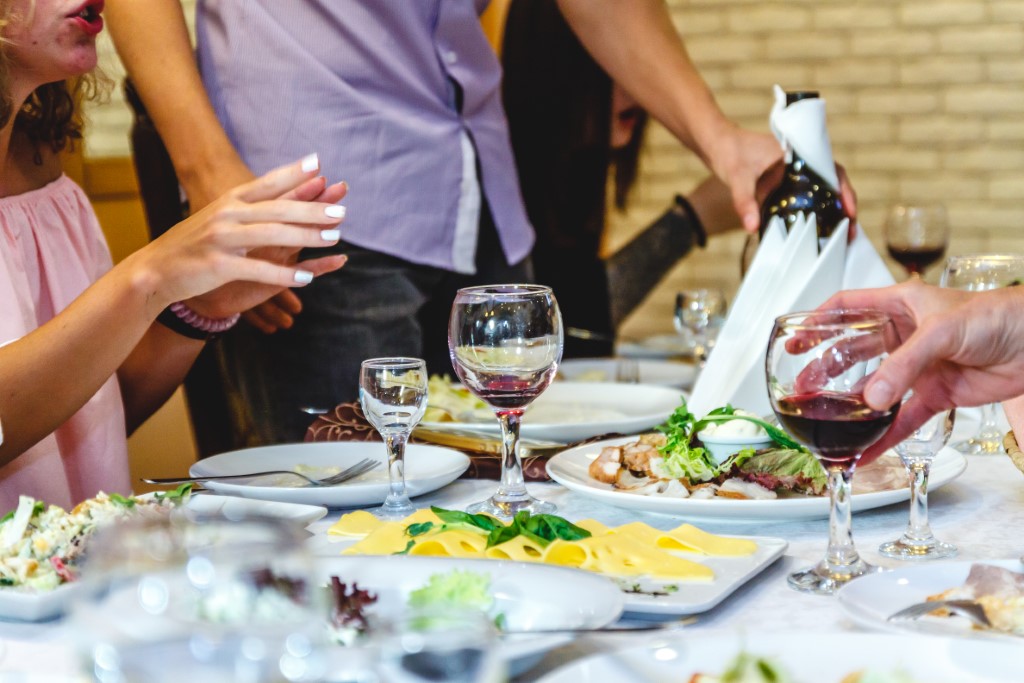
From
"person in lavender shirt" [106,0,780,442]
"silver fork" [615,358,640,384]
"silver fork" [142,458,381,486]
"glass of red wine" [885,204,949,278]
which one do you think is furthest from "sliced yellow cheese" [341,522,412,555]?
"glass of red wine" [885,204,949,278]

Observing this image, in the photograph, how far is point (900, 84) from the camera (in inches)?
147

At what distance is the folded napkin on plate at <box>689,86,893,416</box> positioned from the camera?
4.29 feet

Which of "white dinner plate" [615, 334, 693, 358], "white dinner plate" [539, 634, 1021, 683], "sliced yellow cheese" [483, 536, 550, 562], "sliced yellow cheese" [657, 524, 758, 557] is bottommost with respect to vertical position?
"white dinner plate" [615, 334, 693, 358]

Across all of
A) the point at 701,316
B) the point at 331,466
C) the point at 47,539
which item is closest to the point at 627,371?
the point at 701,316

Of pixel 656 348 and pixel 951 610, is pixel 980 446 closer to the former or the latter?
pixel 951 610

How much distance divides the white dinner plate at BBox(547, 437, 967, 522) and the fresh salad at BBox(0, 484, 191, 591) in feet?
1.26

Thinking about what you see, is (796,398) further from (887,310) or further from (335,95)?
(335,95)

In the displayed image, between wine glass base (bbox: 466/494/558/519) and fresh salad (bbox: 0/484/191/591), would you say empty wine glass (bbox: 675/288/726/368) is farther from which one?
fresh salad (bbox: 0/484/191/591)

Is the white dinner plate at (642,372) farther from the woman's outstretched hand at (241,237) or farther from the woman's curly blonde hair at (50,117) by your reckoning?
the woman's curly blonde hair at (50,117)

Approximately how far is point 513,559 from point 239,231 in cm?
57

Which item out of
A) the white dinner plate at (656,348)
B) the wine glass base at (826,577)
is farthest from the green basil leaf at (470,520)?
the white dinner plate at (656,348)

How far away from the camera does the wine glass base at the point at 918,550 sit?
0.89 metres

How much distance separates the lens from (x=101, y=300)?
1244 millimetres

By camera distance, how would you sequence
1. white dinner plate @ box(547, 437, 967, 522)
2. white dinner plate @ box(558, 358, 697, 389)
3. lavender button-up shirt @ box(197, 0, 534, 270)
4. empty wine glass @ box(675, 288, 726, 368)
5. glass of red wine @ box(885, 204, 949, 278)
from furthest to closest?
1. glass of red wine @ box(885, 204, 949, 278)
2. empty wine glass @ box(675, 288, 726, 368)
3. white dinner plate @ box(558, 358, 697, 389)
4. lavender button-up shirt @ box(197, 0, 534, 270)
5. white dinner plate @ box(547, 437, 967, 522)
